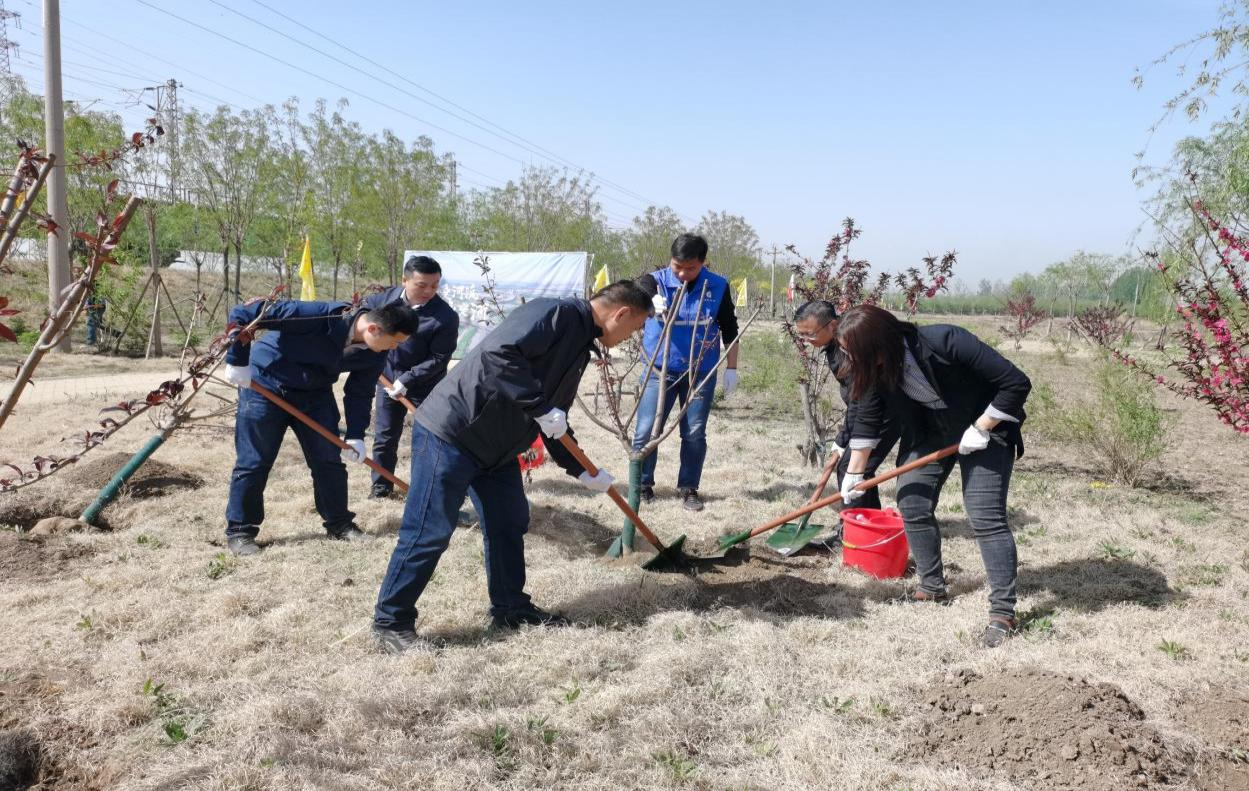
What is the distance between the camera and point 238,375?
4.11 metres

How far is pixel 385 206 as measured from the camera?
19.7 m

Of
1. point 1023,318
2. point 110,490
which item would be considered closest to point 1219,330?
point 110,490

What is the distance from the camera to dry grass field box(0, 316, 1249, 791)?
7.96 ft

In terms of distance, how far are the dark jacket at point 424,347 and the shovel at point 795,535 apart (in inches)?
92.9

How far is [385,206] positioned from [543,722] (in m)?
18.9

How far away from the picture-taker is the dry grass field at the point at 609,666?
2.43 m

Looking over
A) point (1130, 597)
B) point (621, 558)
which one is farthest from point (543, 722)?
point (1130, 597)

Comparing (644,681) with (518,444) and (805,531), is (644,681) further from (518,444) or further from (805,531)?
(805,531)

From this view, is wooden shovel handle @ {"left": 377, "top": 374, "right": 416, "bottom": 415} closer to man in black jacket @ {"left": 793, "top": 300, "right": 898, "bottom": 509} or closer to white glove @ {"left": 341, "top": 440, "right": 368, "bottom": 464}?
white glove @ {"left": 341, "top": 440, "right": 368, "bottom": 464}

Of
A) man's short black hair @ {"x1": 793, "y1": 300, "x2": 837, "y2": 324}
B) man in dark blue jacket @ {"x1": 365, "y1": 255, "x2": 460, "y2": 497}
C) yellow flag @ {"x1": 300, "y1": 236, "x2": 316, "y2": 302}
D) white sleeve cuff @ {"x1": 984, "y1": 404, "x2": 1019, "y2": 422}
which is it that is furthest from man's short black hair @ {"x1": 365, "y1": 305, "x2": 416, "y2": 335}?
yellow flag @ {"x1": 300, "y1": 236, "x2": 316, "y2": 302}

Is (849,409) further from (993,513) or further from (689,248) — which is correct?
(689,248)

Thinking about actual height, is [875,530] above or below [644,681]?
above

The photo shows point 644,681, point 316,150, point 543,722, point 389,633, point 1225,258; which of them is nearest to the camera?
point 543,722

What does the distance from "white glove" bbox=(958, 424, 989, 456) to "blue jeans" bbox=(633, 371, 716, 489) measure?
2040 millimetres
